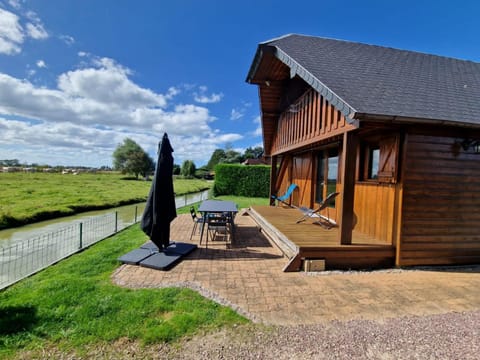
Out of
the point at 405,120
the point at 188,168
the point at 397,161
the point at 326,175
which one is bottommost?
the point at 326,175

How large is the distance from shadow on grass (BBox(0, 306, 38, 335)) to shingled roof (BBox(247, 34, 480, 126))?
461 centimetres

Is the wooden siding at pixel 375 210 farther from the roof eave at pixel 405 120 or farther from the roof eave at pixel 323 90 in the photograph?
the roof eave at pixel 323 90

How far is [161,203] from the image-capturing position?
4.29 metres

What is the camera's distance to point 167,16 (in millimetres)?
8414

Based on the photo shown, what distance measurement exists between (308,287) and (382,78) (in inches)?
170

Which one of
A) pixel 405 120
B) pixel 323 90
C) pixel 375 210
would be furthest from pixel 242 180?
pixel 405 120

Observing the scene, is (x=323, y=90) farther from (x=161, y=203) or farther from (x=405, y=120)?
(x=161, y=203)

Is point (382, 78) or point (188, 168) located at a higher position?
point (382, 78)

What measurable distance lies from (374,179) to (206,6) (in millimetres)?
8047

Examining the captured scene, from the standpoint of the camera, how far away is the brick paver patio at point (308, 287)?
2.71 meters

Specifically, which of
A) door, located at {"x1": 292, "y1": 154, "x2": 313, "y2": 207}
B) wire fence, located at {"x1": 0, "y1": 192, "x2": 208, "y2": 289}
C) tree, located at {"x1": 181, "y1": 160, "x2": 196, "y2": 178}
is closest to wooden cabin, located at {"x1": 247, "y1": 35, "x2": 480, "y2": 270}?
door, located at {"x1": 292, "y1": 154, "x2": 313, "y2": 207}

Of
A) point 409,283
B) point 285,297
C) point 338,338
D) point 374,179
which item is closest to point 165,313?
point 285,297

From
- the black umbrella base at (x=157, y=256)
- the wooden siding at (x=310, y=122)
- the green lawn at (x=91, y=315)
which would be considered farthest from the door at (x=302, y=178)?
the green lawn at (x=91, y=315)

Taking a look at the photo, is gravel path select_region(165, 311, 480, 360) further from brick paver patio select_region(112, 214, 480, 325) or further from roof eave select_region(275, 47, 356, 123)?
roof eave select_region(275, 47, 356, 123)
